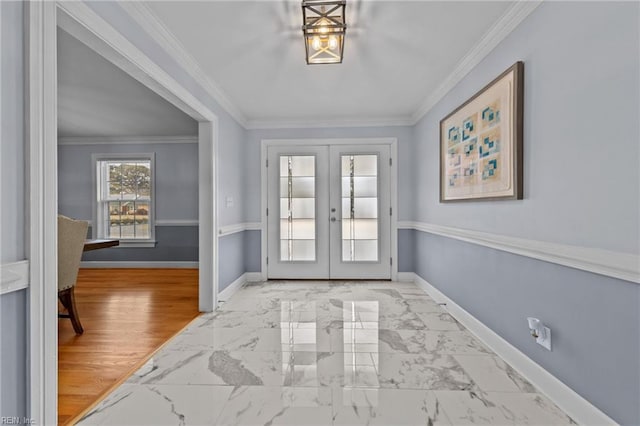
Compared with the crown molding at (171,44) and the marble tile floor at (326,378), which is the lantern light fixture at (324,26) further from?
the marble tile floor at (326,378)

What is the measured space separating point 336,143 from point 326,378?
10.6 feet

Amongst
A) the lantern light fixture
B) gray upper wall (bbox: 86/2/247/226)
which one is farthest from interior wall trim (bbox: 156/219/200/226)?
the lantern light fixture

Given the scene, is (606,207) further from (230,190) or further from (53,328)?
(230,190)

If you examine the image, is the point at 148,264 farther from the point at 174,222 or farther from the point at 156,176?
the point at 156,176

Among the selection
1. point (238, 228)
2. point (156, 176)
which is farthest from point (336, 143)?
point (156, 176)

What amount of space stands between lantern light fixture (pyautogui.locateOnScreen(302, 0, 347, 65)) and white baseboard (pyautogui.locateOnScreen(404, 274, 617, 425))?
7.86ft

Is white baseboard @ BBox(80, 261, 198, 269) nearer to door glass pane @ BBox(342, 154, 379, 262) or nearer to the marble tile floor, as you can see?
the marble tile floor

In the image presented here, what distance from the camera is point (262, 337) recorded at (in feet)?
8.48

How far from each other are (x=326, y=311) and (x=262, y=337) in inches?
32.8

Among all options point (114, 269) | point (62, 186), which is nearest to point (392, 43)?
point (114, 269)

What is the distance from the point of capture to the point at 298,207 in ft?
14.9

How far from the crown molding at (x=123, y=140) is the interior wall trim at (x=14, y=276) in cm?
475

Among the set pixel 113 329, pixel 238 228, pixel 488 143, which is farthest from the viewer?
pixel 238 228

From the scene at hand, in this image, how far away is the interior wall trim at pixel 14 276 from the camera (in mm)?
1181
